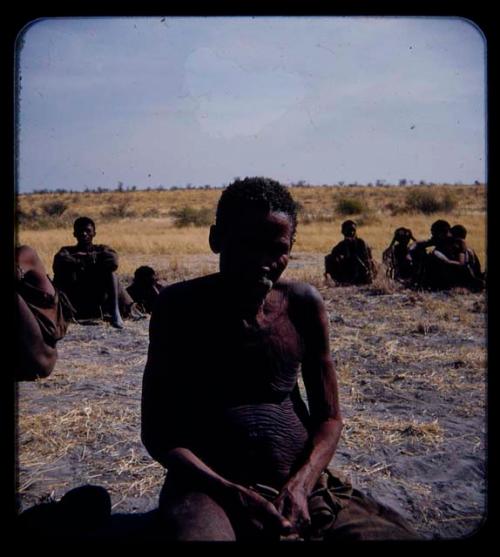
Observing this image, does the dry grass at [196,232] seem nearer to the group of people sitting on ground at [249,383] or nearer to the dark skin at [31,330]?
the dark skin at [31,330]

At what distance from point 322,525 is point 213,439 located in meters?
0.49

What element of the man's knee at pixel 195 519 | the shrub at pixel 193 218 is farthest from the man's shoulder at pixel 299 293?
the shrub at pixel 193 218

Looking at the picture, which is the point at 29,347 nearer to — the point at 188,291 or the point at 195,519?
the point at 188,291

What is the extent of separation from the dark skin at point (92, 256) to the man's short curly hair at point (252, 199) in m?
6.80

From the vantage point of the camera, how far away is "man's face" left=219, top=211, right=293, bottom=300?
8.50 feet

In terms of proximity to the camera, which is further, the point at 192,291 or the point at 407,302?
the point at 407,302

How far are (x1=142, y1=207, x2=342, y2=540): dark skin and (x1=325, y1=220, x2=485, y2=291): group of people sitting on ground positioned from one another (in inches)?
372

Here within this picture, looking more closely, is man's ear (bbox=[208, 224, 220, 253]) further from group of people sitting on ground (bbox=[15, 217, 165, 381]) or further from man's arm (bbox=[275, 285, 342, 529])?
group of people sitting on ground (bbox=[15, 217, 165, 381])

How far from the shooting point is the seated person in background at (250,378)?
2598 mm

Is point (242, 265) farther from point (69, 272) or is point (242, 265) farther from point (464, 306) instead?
point (464, 306)

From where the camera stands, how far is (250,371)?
2701mm

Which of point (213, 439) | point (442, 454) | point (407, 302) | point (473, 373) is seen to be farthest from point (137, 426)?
point (407, 302)

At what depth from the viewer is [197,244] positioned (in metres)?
21.2
